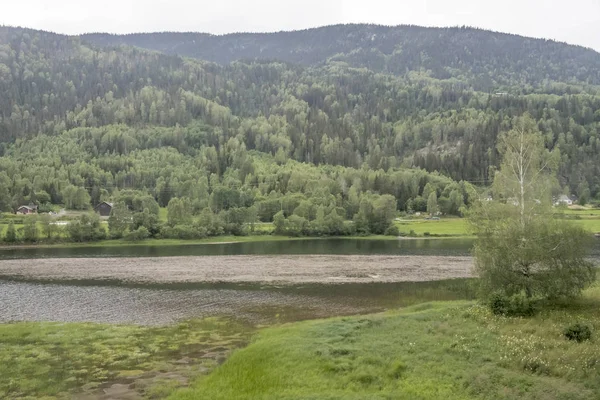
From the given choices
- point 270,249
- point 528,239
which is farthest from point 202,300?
point 270,249

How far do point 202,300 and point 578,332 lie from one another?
146ft

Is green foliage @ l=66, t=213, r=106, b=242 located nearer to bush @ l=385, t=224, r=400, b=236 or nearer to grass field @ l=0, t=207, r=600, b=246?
grass field @ l=0, t=207, r=600, b=246

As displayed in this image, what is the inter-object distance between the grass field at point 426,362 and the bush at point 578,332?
50cm

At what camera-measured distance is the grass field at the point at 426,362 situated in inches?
995

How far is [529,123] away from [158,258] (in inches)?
3430

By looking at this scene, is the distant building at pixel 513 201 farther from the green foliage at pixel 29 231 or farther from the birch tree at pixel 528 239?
the green foliage at pixel 29 231

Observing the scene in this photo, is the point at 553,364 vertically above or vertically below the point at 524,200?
below

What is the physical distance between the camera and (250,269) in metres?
94.8

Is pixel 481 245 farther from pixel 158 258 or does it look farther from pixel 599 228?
pixel 599 228

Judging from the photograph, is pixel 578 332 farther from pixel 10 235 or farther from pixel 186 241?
pixel 10 235

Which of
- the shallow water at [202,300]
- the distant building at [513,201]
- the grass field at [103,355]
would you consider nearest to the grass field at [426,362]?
the grass field at [103,355]

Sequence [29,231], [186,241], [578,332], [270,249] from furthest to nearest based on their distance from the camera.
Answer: [186,241], [29,231], [270,249], [578,332]

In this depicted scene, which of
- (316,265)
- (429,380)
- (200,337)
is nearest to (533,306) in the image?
(429,380)

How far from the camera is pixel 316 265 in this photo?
327 feet
